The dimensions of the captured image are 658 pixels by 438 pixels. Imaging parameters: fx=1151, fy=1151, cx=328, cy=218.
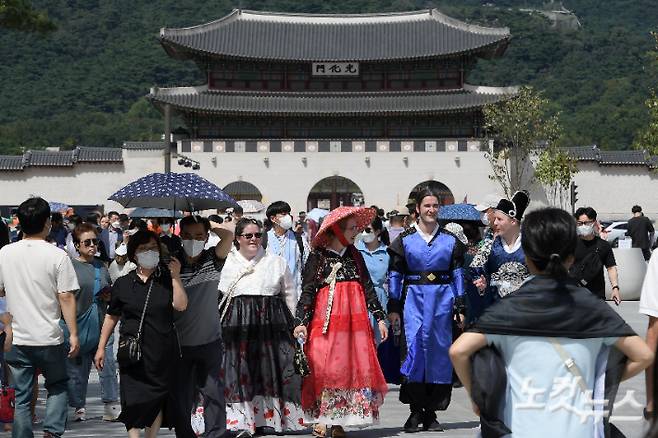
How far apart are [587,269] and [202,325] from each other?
495 centimetres

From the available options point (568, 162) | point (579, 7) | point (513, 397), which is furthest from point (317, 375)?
point (579, 7)

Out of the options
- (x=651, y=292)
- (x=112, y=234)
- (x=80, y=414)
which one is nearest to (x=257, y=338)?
(x=80, y=414)

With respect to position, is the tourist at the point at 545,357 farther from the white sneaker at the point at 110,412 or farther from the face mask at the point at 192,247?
the white sneaker at the point at 110,412

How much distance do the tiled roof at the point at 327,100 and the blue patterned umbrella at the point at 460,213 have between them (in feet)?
110

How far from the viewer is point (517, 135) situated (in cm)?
4538

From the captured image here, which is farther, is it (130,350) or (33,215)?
(33,215)

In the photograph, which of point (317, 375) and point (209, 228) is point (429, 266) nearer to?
point (317, 375)

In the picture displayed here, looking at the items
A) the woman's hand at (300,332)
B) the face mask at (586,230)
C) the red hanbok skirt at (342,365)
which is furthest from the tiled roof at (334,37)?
the woman's hand at (300,332)

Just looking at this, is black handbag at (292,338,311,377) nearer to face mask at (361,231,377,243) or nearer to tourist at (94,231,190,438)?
tourist at (94,231,190,438)

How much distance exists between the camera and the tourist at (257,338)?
8.64 meters

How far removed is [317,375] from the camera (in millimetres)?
8375

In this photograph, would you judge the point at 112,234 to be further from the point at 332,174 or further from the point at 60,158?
the point at 332,174

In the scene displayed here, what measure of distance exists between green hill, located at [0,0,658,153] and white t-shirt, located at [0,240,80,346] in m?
71.0

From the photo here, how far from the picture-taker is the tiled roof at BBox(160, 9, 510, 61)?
48469 millimetres
